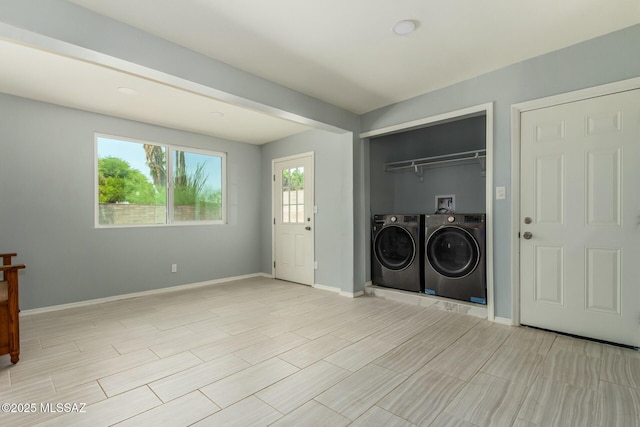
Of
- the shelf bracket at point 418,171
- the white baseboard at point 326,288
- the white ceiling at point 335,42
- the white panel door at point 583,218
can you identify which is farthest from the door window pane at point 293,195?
the white panel door at point 583,218

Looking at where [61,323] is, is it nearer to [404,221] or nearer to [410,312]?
[410,312]

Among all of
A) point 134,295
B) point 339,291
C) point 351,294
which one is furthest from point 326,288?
point 134,295

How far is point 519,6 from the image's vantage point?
6.73 feet

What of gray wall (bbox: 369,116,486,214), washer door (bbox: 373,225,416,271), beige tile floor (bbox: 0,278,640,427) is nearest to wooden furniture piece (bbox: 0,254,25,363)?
beige tile floor (bbox: 0,278,640,427)

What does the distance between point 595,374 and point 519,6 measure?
8.23ft

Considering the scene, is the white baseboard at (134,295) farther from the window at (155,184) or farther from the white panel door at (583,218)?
the white panel door at (583,218)

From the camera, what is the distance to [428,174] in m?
4.64

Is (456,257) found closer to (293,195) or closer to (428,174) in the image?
(428,174)

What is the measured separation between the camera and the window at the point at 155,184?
4.02m

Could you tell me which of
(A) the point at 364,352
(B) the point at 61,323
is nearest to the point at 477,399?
(A) the point at 364,352

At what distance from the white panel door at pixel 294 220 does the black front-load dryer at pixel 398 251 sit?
3.45 feet

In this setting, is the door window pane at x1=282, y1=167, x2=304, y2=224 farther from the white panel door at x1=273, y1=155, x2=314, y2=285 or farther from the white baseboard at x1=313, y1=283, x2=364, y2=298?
the white baseboard at x1=313, y1=283, x2=364, y2=298

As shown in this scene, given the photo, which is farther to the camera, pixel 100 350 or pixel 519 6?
pixel 100 350

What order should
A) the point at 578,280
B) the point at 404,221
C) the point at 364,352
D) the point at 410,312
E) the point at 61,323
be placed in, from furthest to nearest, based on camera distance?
the point at 404,221, the point at 410,312, the point at 61,323, the point at 578,280, the point at 364,352
